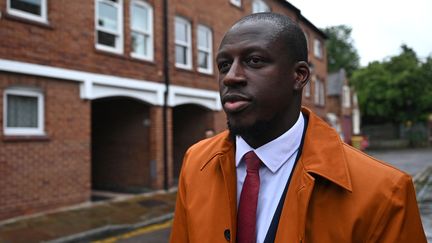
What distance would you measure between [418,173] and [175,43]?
35.1ft

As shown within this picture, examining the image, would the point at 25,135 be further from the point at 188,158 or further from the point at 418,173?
the point at 418,173

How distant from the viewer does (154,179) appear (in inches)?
452

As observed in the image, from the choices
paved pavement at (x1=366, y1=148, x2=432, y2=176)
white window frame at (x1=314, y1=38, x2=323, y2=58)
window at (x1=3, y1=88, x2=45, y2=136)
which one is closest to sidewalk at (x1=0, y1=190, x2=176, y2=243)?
window at (x1=3, y1=88, x2=45, y2=136)

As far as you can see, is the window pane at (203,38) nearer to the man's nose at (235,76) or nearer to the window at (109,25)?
the window at (109,25)

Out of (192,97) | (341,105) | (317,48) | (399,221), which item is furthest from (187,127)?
(341,105)

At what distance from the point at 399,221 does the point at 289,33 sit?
733 mm

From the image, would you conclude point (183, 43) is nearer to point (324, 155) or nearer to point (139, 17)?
point (139, 17)

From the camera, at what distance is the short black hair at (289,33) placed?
1418 mm

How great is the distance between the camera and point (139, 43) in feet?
37.4

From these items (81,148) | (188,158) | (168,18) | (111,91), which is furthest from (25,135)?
(188,158)

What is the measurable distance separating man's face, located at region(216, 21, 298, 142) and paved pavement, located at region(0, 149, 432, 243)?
5.75m

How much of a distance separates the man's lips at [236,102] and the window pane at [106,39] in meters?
9.45

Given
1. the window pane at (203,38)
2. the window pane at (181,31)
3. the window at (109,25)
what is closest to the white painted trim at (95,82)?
the window at (109,25)

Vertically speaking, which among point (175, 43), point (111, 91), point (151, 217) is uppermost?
point (175, 43)
